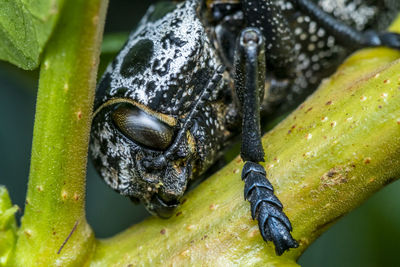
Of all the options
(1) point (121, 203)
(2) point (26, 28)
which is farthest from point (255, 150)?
(1) point (121, 203)

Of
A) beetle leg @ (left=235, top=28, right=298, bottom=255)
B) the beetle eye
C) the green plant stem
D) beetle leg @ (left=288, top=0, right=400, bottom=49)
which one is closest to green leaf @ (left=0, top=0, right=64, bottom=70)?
the green plant stem

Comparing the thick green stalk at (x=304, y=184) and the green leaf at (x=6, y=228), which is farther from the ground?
the green leaf at (x=6, y=228)

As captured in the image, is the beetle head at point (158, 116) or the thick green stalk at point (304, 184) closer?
the thick green stalk at point (304, 184)

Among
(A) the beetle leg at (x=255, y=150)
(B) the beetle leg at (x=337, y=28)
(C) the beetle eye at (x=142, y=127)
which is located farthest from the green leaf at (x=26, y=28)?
(B) the beetle leg at (x=337, y=28)

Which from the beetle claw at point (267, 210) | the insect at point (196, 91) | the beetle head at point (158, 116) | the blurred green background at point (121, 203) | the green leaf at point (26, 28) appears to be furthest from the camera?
the blurred green background at point (121, 203)

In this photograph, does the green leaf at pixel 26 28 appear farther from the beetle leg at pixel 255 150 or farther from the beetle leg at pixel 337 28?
the beetle leg at pixel 337 28

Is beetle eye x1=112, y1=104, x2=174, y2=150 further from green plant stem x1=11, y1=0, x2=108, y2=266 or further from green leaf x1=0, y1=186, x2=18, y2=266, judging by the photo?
green leaf x1=0, y1=186, x2=18, y2=266

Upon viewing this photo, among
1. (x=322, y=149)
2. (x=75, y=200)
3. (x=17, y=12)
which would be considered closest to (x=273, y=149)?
(x=322, y=149)
